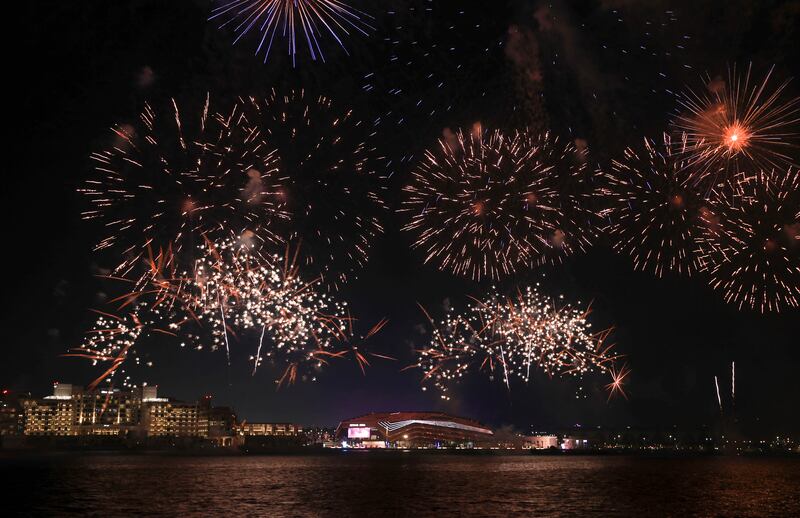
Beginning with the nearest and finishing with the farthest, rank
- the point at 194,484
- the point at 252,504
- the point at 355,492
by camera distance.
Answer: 1. the point at 252,504
2. the point at 355,492
3. the point at 194,484

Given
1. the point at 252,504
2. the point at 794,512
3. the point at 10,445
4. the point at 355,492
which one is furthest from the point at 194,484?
the point at 10,445

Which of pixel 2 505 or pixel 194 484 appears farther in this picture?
pixel 194 484

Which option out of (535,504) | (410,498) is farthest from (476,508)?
(410,498)

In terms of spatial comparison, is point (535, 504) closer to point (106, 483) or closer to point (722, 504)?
point (722, 504)

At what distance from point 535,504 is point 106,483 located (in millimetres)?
34481

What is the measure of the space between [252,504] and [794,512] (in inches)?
1120

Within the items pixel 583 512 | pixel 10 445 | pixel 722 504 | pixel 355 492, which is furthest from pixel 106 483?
pixel 10 445

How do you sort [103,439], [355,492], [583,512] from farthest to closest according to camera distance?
1. [103,439]
2. [355,492]
3. [583,512]

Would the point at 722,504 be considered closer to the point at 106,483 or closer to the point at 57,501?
the point at 57,501

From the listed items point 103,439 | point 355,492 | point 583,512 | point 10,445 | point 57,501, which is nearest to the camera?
point 583,512

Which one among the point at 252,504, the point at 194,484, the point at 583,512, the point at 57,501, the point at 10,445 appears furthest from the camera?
the point at 10,445

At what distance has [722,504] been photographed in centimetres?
4244

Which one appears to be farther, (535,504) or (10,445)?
(10,445)

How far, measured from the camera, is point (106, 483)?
2222 inches
